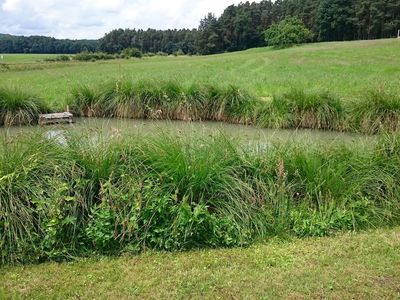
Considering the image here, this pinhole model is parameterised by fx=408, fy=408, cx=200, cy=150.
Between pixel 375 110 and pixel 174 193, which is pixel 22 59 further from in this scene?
pixel 174 193

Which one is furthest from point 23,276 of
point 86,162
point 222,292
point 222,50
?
point 222,50

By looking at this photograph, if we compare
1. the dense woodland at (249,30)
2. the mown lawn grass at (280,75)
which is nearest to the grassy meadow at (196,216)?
the mown lawn grass at (280,75)

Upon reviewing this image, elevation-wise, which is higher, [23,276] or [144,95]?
[144,95]

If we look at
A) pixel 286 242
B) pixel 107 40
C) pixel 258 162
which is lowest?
pixel 286 242

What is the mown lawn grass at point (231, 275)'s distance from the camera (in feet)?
10.4

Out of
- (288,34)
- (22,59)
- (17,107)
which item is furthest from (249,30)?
(17,107)

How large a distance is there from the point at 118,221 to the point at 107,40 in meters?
98.5

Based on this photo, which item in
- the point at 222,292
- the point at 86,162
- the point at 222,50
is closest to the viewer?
the point at 222,292

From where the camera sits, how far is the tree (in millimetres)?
62144

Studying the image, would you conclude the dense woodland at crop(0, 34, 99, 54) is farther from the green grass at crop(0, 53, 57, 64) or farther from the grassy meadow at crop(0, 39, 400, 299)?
the grassy meadow at crop(0, 39, 400, 299)

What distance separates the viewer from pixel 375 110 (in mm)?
10297

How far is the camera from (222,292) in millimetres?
3186

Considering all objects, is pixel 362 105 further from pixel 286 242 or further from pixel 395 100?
pixel 286 242

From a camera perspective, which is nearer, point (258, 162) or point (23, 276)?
point (23, 276)
